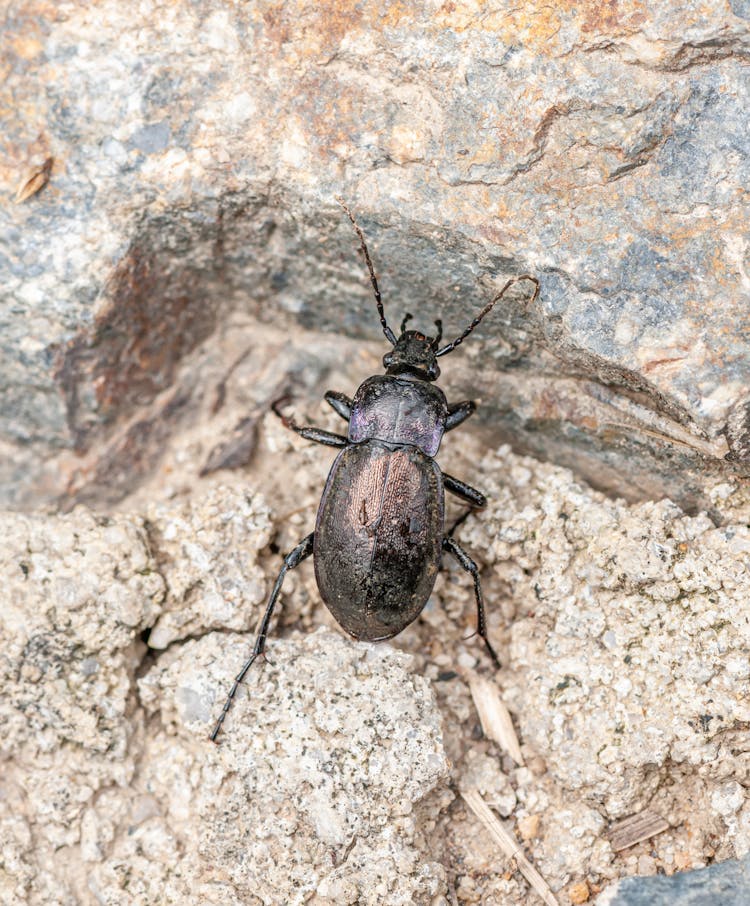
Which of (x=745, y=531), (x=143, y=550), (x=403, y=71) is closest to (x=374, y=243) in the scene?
(x=403, y=71)

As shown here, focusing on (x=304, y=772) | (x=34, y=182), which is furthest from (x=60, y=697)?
(x=34, y=182)

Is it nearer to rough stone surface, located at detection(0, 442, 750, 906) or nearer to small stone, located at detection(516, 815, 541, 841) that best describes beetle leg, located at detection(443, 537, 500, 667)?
rough stone surface, located at detection(0, 442, 750, 906)

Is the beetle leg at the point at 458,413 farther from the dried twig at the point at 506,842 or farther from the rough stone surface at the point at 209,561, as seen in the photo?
the dried twig at the point at 506,842

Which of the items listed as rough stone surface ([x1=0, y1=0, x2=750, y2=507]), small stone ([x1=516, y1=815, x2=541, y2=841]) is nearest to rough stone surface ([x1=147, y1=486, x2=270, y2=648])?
rough stone surface ([x1=0, y1=0, x2=750, y2=507])

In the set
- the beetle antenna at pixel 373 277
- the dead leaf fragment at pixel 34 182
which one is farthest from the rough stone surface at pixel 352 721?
the dead leaf fragment at pixel 34 182

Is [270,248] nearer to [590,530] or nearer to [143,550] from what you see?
[143,550]
